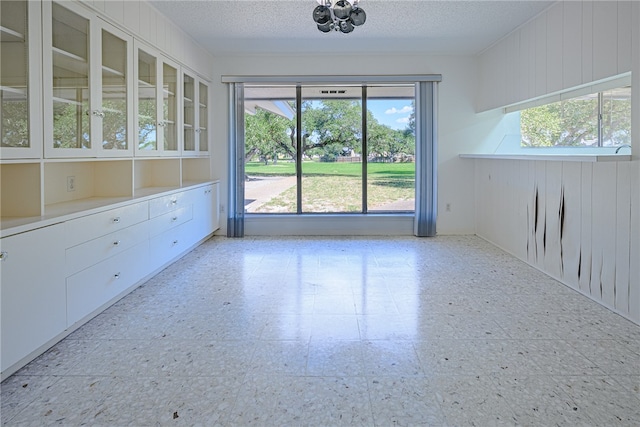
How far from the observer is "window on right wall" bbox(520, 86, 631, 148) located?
11.5ft

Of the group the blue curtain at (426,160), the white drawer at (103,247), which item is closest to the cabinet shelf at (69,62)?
the white drawer at (103,247)

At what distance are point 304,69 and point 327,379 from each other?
4735 mm

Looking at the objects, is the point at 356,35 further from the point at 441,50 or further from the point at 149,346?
the point at 149,346

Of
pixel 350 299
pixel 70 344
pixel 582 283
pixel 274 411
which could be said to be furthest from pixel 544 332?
pixel 70 344

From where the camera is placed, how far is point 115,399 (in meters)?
2.08

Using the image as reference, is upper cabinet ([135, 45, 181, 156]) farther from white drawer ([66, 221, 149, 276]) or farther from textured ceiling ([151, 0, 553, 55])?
white drawer ([66, 221, 149, 276])

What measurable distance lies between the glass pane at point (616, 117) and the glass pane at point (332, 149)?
324 centimetres

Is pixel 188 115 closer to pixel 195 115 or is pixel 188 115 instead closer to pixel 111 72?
pixel 195 115

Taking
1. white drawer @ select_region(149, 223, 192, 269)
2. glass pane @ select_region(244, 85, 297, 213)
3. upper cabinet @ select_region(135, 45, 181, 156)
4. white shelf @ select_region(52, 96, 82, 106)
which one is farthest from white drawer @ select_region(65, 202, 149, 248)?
glass pane @ select_region(244, 85, 297, 213)

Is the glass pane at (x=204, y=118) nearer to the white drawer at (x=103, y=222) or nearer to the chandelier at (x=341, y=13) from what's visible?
the white drawer at (x=103, y=222)

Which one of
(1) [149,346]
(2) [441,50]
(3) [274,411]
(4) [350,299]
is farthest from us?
(2) [441,50]

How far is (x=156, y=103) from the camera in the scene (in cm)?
427

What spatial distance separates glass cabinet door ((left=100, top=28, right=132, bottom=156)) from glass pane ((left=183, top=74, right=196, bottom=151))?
1.47 m

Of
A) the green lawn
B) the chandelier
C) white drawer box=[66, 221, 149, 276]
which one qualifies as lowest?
white drawer box=[66, 221, 149, 276]
